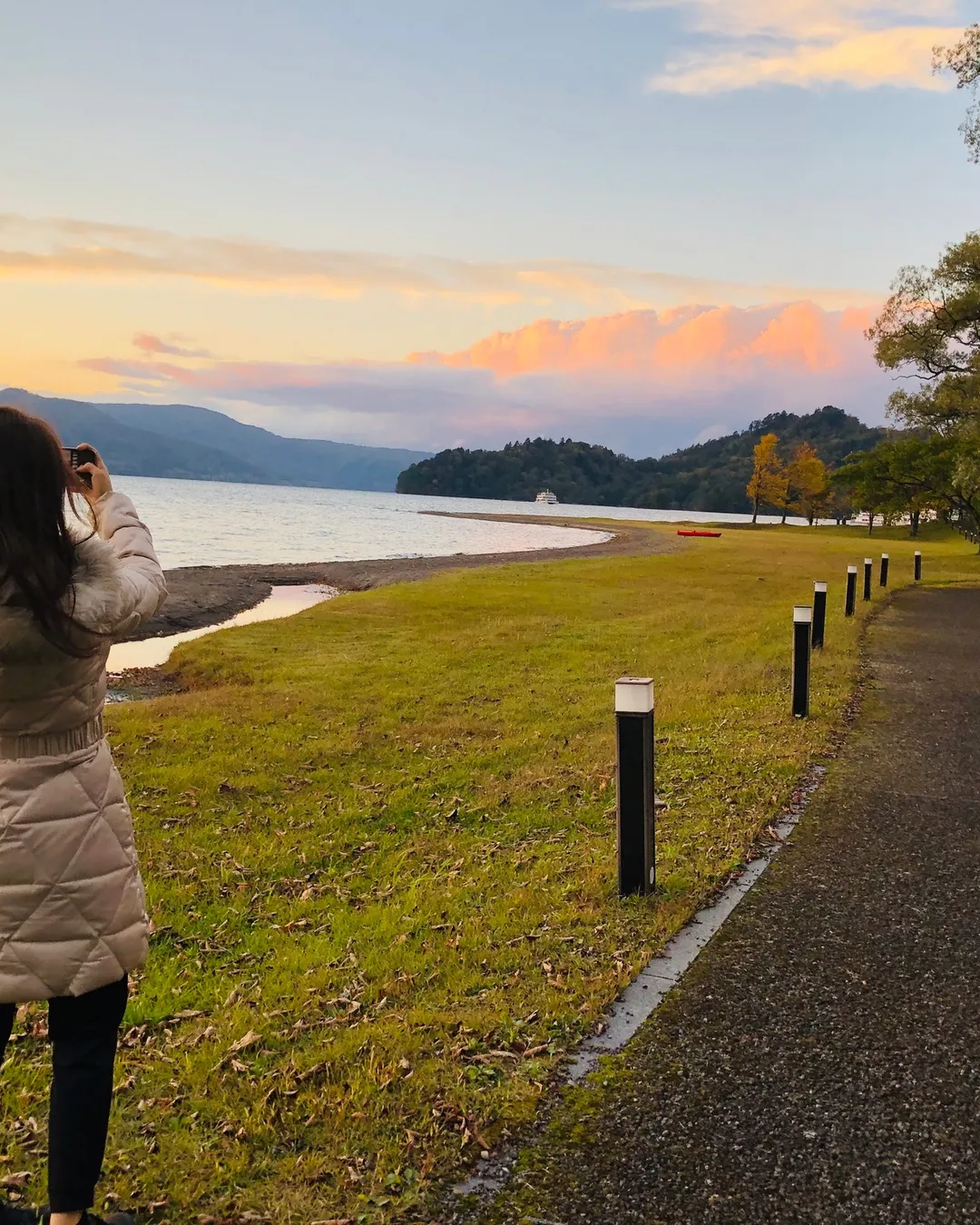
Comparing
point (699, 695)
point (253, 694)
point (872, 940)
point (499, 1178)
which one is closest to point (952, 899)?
point (872, 940)

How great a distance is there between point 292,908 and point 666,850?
8.20ft

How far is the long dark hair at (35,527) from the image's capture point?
2.49 meters

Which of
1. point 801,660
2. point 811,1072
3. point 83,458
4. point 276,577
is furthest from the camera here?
point 276,577

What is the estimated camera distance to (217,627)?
25.7 meters

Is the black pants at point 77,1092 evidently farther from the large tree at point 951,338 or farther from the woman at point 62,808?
the large tree at point 951,338

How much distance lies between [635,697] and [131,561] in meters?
3.08

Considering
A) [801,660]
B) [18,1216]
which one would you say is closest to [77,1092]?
[18,1216]

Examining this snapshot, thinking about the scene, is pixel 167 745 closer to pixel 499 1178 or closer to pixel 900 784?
pixel 900 784

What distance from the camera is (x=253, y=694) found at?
14070mm

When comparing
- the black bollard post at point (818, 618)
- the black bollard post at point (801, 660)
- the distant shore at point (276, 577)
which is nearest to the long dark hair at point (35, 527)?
Result: the black bollard post at point (801, 660)

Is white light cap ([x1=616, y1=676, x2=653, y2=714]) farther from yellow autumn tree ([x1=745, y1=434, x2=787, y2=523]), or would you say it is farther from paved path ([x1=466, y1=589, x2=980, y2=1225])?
yellow autumn tree ([x1=745, y1=434, x2=787, y2=523])

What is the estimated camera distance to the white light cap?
520 cm

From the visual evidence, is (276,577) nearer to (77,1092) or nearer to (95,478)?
(95,478)

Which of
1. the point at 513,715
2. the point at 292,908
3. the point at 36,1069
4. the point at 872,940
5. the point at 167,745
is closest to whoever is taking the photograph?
the point at 36,1069
